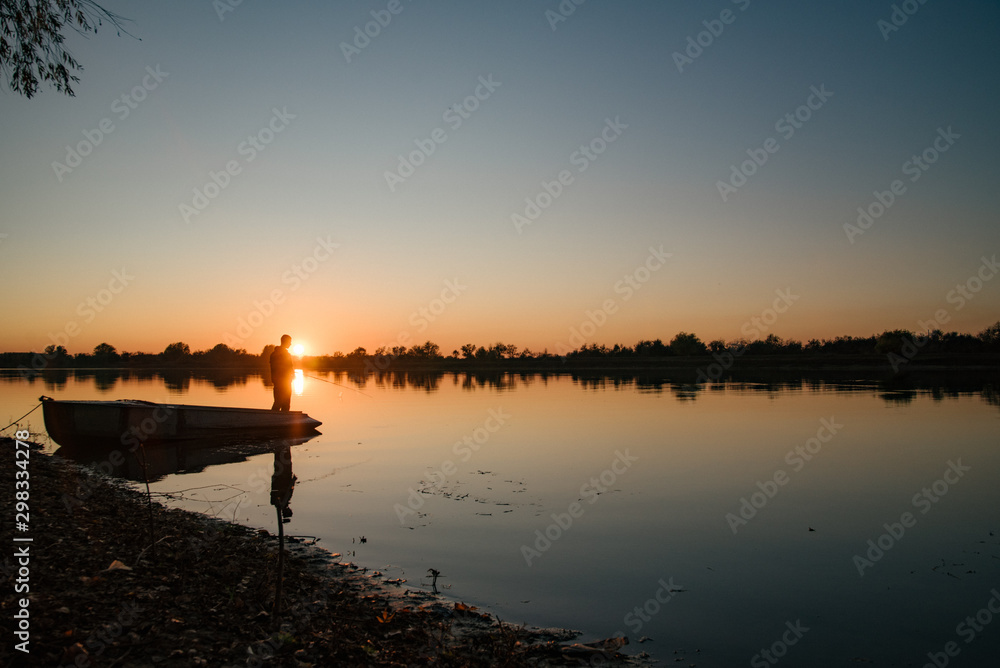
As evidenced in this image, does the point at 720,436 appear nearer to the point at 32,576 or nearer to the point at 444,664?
the point at 444,664

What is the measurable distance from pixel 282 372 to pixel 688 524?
15.3 meters

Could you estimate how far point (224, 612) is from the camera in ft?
18.8

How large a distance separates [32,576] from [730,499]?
1112 cm

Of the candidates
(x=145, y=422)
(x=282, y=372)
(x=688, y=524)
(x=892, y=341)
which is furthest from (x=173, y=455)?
(x=892, y=341)

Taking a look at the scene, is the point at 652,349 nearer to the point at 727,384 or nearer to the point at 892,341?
the point at 892,341

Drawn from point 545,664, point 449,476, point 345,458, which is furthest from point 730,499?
point 345,458

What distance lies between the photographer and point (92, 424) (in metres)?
18.4

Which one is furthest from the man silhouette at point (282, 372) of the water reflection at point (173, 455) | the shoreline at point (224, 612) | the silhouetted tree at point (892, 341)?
the silhouetted tree at point (892, 341)

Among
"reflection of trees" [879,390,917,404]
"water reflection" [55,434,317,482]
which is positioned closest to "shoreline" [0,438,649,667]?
"water reflection" [55,434,317,482]

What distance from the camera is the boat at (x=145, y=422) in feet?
60.1

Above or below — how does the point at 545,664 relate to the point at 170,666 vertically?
below

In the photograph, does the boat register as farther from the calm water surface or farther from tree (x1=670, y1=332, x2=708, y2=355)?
tree (x1=670, y1=332, x2=708, y2=355)

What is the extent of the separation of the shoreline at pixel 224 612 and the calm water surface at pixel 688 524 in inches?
29.2

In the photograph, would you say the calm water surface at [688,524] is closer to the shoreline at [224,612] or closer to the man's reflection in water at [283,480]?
the man's reflection in water at [283,480]
